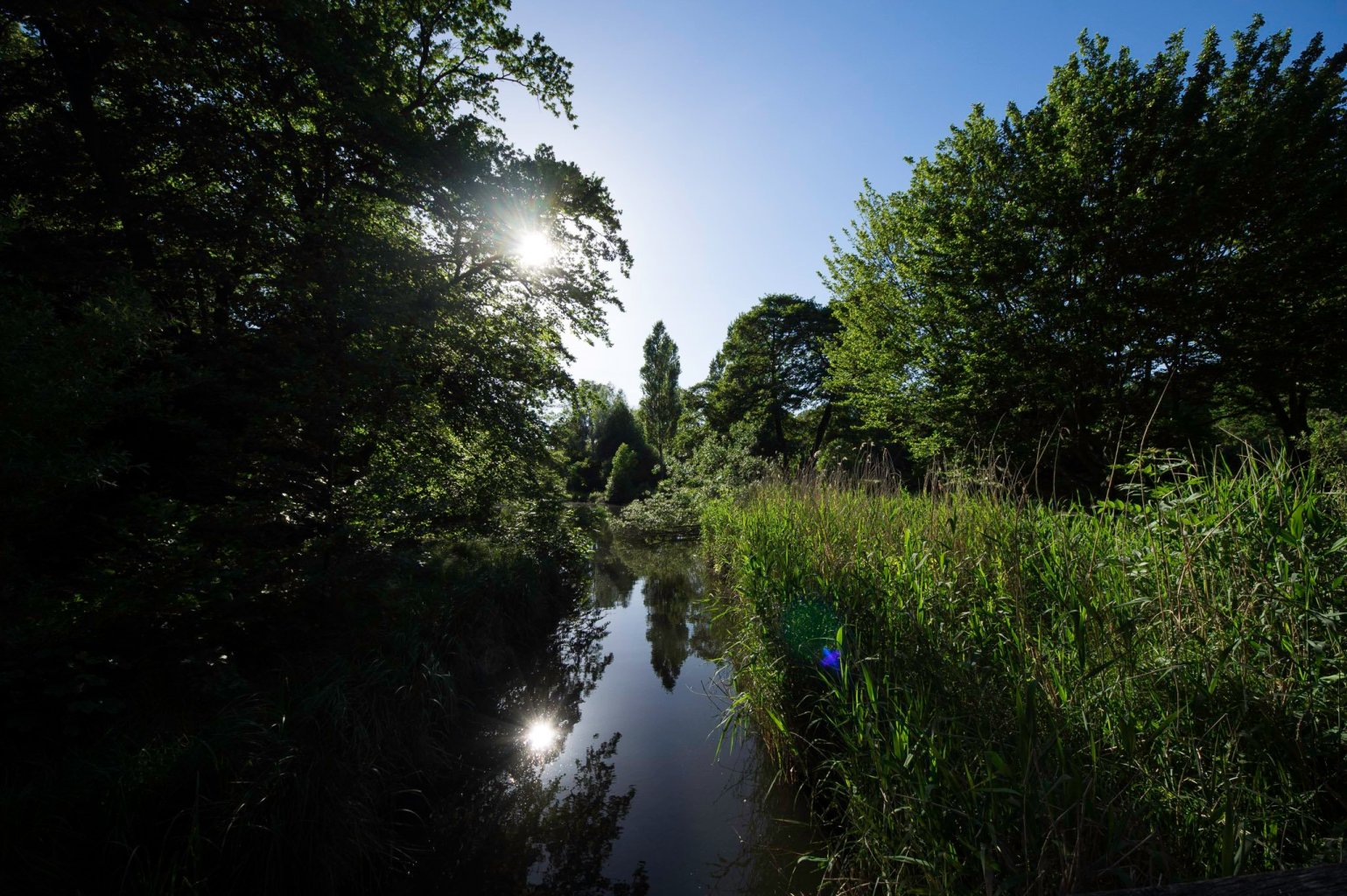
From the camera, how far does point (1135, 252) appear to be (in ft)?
31.2

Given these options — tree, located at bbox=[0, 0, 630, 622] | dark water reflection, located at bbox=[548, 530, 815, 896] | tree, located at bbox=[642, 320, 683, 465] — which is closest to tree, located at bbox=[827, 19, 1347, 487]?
dark water reflection, located at bbox=[548, 530, 815, 896]

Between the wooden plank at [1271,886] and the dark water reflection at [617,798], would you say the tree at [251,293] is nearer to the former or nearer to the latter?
the dark water reflection at [617,798]

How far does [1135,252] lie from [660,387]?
29.0m

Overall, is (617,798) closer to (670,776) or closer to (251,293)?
(670,776)

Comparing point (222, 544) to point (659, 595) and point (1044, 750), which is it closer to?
point (1044, 750)

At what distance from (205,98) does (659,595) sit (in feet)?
34.8

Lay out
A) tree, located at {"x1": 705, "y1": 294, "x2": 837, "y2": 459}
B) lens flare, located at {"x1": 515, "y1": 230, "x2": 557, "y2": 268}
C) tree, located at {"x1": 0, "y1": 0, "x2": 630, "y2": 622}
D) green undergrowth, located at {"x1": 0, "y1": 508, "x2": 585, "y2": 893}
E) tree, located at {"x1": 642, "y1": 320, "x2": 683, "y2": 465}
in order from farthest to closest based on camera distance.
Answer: tree, located at {"x1": 642, "y1": 320, "x2": 683, "y2": 465}, tree, located at {"x1": 705, "y1": 294, "x2": 837, "y2": 459}, lens flare, located at {"x1": 515, "y1": 230, "x2": 557, "y2": 268}, tree, located at {"x1": 0, "y1": 0, "x2": 630, "y2": 622}, green undergrowth, located at {"x1": 0, "y1": 508, "x2": 585, "y2": 893}

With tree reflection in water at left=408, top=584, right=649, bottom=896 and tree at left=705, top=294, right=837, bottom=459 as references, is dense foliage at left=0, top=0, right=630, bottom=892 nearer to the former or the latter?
tree reflection in water at left=408, top=584, right=649, bottom=896

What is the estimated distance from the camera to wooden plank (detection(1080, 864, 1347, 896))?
1.03 metres

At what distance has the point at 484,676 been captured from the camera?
547 centimetres

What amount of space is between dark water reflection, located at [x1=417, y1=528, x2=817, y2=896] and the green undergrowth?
17 cm

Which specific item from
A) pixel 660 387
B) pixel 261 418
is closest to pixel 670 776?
pixel 261 418

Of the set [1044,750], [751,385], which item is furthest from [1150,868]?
[751,385]

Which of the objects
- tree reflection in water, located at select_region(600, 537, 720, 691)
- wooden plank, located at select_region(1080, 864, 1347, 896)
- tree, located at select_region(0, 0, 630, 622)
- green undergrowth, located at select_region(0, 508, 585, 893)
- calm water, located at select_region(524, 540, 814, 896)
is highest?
tree, located at select_region(0, 0, 630, 622)
